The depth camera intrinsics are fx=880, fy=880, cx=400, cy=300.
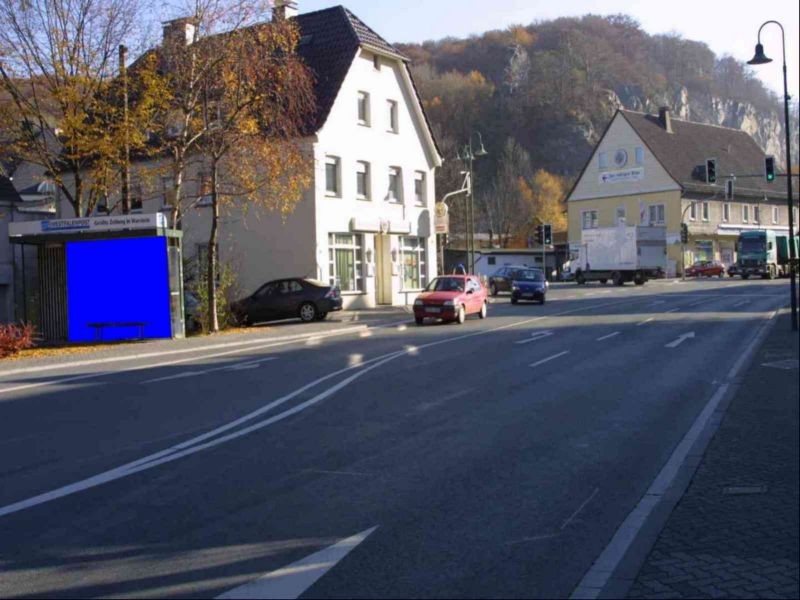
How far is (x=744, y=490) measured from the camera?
268 inches

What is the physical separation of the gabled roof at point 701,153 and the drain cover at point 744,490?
2856 inches

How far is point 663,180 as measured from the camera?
252 ft

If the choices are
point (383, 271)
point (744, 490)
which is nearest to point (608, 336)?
point (744, 490)

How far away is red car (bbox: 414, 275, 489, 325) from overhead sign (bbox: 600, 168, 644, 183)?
170 ft

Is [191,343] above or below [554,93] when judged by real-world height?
below

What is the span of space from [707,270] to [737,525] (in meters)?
71.6

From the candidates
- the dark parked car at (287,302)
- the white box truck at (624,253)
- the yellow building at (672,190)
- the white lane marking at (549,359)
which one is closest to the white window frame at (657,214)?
the yellow building at (672,190)

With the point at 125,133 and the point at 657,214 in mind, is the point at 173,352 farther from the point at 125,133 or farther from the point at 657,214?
the point at 657,214

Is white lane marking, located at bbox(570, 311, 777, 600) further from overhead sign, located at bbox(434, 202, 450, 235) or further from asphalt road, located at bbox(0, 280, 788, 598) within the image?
overhead sign, located at bbox(434, 202, 450, 235)

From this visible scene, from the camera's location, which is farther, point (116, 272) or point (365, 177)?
point (365, 177)

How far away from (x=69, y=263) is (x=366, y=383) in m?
13.4

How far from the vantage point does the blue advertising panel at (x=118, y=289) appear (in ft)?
79.3

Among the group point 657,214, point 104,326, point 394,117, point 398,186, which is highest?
point 394,117

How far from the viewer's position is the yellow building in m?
76.8
